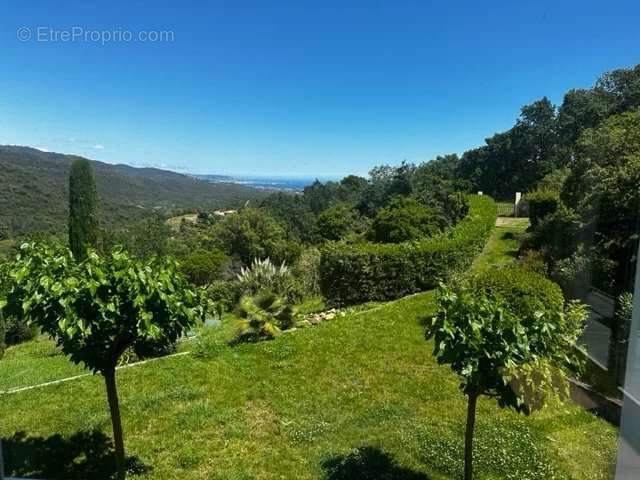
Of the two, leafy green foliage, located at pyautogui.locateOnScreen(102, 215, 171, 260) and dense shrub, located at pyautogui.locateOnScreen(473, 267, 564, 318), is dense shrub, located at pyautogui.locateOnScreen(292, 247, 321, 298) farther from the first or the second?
dense shrub, located at pyautogui.locateOnScreen(473, 267, 564, 318)

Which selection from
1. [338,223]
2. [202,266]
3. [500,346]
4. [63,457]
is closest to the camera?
[500,346]

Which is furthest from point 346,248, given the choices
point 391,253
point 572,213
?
point 572,213

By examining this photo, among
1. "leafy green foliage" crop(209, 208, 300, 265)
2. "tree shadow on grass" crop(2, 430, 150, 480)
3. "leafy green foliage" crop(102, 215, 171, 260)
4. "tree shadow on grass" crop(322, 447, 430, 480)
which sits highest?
"leafy green foliage" crop(102, 215, 171, 260)

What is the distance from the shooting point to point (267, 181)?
3.27 meters

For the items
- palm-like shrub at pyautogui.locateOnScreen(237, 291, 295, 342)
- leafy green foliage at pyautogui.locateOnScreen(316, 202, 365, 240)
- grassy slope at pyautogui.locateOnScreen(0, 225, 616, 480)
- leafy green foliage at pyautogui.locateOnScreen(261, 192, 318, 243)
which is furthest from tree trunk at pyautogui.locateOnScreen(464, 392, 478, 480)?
leafy green foliage at pyautogui.locateOnScreen(261, 192, 318, 243)

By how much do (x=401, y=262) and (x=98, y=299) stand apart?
3989 millimetres

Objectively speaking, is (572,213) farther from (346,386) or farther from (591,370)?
(346,386)

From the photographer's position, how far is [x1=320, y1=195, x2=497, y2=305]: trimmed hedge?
3.47 m

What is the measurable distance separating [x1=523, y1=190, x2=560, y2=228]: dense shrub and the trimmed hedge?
1.54ft

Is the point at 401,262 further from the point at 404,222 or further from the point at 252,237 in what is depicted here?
the point at 252,237

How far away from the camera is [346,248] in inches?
225

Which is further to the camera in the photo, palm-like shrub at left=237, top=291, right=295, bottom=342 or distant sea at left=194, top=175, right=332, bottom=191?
palm-like shrub at left=237, top=291, right=295, bottom=342

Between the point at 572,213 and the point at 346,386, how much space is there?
6.06ft

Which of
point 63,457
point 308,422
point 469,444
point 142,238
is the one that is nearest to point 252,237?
point 142,238
